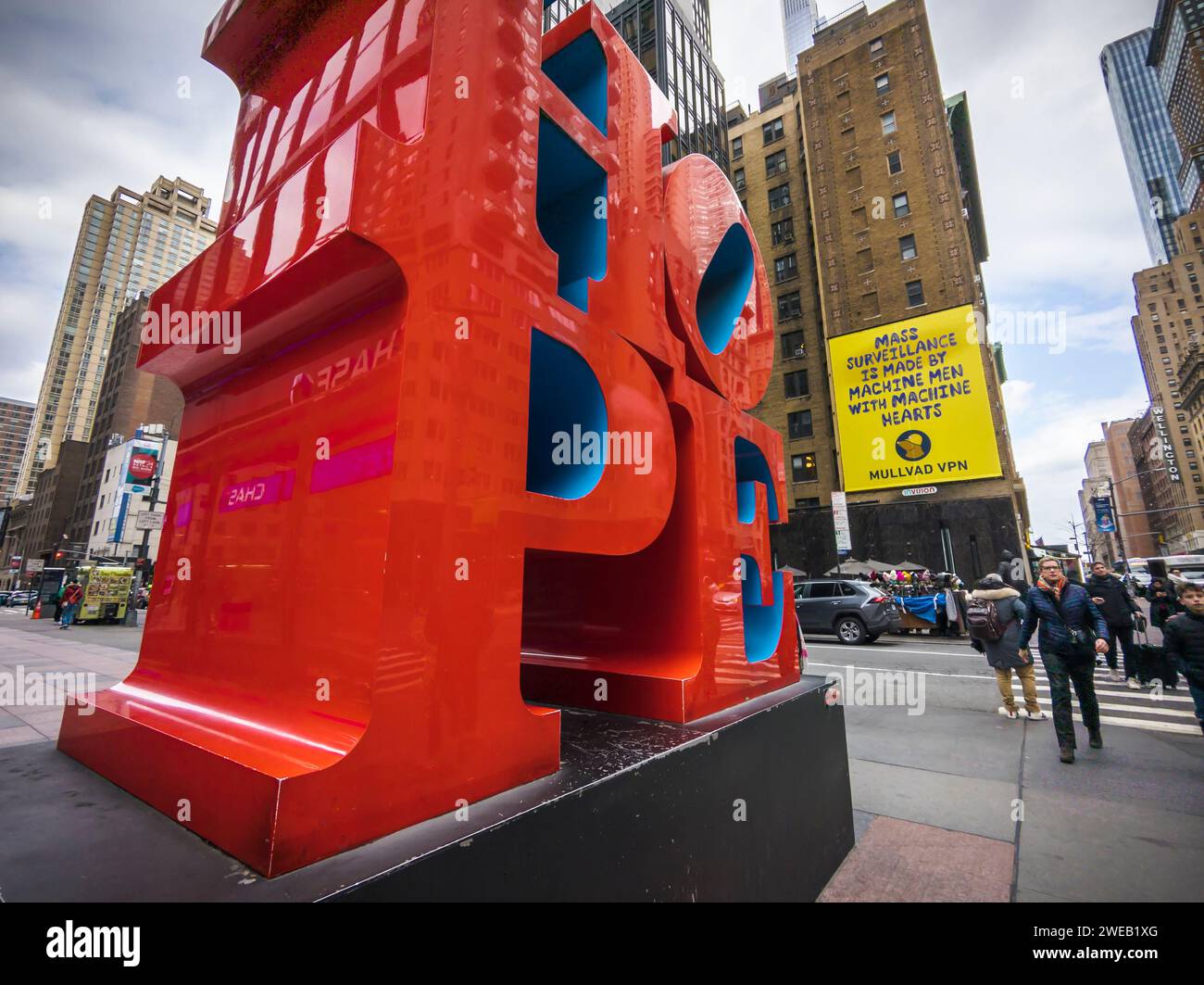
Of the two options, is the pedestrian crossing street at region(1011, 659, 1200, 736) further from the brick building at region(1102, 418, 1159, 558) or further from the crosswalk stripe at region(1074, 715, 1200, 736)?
the brick building at region(1102, 418, 1159, 558)

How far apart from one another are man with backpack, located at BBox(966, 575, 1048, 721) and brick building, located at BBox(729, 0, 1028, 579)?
2127 centimetres

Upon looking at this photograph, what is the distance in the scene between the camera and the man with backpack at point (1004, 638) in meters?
7.32

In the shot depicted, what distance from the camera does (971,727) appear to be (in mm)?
7012

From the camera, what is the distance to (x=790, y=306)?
3534 cm

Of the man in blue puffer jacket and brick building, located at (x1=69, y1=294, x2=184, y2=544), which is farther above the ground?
brick building, located at (x1=69, y1=294, x2=184, y2=544)

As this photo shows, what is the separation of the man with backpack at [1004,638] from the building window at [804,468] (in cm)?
2582

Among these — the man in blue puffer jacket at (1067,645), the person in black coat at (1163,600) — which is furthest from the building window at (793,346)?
the man in blue puffer jacket at (1067,645)

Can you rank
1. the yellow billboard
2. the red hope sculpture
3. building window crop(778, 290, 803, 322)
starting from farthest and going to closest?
1. building window crop(778, 290, 803, 322)
2. the yellow billboard
3. the red hope sculpture

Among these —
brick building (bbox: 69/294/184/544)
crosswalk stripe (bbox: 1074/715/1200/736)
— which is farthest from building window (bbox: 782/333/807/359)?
brick building (bbox: 69/294/184/544)

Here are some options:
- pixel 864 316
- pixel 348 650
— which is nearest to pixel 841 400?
pixel 864 316

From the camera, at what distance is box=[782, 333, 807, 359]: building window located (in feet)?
112
